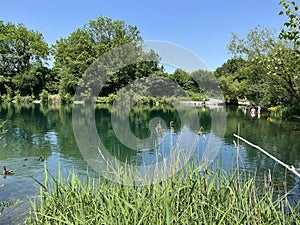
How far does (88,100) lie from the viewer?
133ft

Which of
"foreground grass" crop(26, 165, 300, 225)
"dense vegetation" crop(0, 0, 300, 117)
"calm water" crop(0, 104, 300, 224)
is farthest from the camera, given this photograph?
"dense vegetation" crop(0, 0, 300, 117)

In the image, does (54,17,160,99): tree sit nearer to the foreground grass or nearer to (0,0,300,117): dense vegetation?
(0,0,300,117): dense vegetation

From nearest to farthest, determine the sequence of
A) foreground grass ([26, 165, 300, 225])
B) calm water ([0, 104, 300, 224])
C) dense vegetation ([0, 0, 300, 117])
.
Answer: foreground grass ([26, 165, 300, 225]) → calm water ([0, 104, 300, 224]) → dense vegetation ([0, 0, 300, 117])

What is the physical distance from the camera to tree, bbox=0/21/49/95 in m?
42.0

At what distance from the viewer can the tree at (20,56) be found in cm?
4203

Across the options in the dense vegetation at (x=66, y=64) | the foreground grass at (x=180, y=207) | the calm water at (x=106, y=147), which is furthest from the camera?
the dense vegetation at (x=66, y=64)

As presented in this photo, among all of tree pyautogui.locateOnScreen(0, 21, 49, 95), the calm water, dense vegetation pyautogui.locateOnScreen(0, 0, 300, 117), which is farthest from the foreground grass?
tree pyautogui.locateOnScreen(0, 21, 49, 95)

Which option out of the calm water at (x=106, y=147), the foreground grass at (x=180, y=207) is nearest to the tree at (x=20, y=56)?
the calm water at (x=106, y=147)

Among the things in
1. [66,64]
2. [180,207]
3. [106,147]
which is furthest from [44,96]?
[180,207]

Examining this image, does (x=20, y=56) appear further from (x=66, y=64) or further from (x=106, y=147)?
(x=106, y=147)

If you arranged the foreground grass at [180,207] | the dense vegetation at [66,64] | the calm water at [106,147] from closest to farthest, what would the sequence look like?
the foreground grass at [180,207]
the calm water at [106,147]
the dense vegetation at [66,64]

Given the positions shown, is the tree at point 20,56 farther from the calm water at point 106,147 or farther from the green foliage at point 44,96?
the calm water at point 106,147

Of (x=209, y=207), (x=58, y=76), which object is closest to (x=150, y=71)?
(x=58, y=76)

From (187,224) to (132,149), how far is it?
936cm
